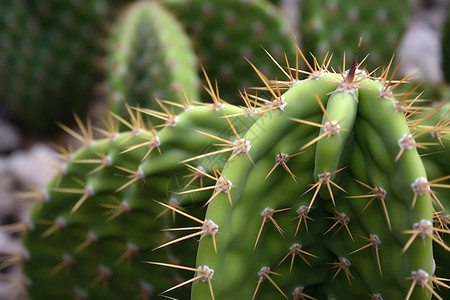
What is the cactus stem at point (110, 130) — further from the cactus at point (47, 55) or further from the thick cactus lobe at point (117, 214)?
the cactus at point (47, 55)

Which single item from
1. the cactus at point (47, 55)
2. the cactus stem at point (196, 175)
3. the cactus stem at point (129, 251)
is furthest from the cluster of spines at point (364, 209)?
the cactus at point (47, 55)

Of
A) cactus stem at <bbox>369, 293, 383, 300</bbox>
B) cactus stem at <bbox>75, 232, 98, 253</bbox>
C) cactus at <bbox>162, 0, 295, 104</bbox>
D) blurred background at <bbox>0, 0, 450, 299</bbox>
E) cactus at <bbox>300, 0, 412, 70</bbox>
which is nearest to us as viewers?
cactus stem at <bbox>369, 293, 383, 300</bbox>

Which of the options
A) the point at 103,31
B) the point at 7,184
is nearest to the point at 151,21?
the point at 103,31

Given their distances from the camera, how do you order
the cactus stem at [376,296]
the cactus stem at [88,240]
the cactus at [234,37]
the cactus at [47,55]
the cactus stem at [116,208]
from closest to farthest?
the cactus stem at [376,296] → the cactus stem at [116,208] → the cactus stem at [88,240] → the cactus at [234,37] → the cactus at [47,55]

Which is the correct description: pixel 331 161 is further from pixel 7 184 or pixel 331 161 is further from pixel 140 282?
pixel 7 184

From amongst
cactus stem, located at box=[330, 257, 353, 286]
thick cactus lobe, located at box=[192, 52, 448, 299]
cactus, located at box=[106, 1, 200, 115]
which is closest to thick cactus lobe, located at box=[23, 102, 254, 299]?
thick cactus lobe, located at box=[192, 52, 448, 299]

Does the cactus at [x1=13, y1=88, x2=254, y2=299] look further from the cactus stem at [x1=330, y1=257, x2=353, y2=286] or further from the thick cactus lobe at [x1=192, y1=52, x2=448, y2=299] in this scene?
the cactus stem at [x1=330, y1=257, x2=353, y2=286]
